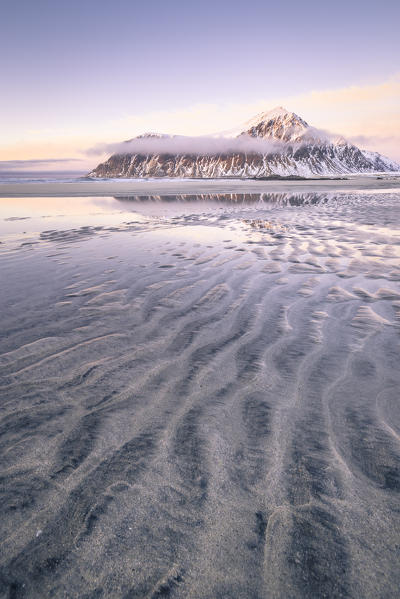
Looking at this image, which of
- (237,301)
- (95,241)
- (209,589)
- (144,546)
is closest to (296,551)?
(209,589)

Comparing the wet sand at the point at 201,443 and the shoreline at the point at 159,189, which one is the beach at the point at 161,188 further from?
the wet sand at the point at 201,443

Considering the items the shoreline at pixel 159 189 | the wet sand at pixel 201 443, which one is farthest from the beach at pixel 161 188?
the wet sand at pixel 201 443

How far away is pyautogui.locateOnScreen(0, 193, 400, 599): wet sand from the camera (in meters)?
1.67

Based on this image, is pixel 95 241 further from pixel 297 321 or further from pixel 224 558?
pixel 224 558

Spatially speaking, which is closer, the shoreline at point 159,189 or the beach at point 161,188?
the shoreline at point 159,189

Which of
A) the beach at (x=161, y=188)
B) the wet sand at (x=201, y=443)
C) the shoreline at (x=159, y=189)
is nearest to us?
the wet sand at (x=201, y=443)

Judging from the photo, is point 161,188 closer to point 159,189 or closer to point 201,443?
point 159,189

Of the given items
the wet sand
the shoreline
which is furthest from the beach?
the wet sand

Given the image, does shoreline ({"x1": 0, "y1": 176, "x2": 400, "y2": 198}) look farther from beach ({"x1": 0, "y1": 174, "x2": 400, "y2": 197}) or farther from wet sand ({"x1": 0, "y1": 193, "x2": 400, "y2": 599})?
wet sand ({"x1": 0, "y1": 193, "x2": 400, "y2": 599})

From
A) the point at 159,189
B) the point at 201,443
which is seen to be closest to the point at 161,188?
the point at 159,189

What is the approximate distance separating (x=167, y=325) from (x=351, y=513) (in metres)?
3.24

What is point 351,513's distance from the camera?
1933 mm

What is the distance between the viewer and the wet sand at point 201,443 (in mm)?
1671

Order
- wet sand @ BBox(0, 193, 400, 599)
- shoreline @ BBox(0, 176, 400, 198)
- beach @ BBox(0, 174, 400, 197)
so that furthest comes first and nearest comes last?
beach @ BBox(0, 174, 400, 197)
shoreline @ BBox(0, 176, 400, 198)
wet sand @ BBox(0, 193, 400, 599)
